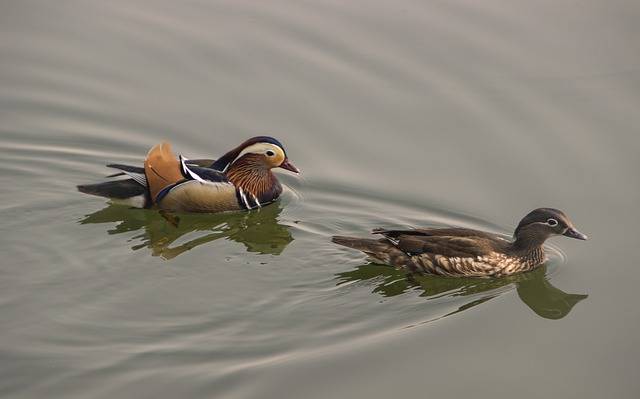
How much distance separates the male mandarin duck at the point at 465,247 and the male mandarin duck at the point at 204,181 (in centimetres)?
172

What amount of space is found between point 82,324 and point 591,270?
4.41m

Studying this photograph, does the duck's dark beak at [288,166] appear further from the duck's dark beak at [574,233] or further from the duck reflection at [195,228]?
the duck's dark beak at [574,233]

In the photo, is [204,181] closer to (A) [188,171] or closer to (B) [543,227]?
(A) [188,171]

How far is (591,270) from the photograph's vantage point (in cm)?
1085

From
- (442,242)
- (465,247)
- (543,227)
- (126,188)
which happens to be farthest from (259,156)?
(543,227)

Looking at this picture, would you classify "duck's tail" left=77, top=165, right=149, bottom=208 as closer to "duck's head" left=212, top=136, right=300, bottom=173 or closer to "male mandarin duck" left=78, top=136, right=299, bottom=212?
"male mandarin duck" left=78, top=136, right=299, bottom=212

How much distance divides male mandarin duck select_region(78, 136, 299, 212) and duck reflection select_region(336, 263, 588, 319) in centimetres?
190

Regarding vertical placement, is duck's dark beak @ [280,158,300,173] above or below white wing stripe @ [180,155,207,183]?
above

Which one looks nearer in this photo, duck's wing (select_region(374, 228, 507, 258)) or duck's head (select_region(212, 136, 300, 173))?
duck's wing (select_region(374, 228, 507, 258))

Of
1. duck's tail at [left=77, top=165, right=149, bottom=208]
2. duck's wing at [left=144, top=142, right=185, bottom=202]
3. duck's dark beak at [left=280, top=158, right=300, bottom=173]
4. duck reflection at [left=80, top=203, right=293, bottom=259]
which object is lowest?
duck reflection at [left=80, top=203, right=293, bottom=259]

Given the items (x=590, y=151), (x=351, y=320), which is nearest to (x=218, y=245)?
(x=351, y=320)

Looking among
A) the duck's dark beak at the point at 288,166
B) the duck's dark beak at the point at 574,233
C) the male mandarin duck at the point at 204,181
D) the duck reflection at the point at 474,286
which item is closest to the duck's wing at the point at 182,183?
the male mandarin duck at the point at 204,181

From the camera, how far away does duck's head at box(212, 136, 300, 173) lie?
12.2 meters

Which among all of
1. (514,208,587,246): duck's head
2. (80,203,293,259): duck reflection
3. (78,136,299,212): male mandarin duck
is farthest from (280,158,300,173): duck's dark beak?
(514,208,587,246): duck's head
